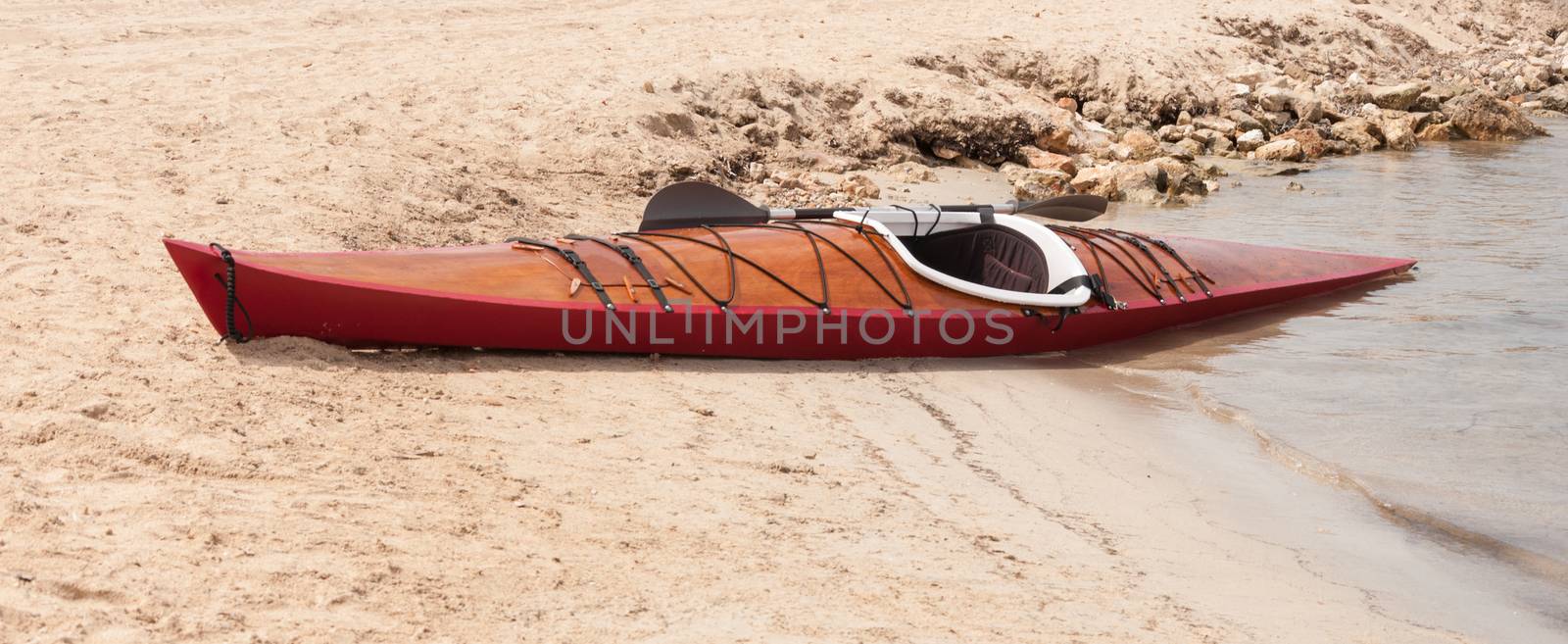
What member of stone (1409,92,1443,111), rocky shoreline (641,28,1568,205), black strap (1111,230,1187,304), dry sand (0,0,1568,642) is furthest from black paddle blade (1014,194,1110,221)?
stone (1409,92,1443,111)

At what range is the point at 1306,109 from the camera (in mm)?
14086

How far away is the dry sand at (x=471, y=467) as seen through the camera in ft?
9.86

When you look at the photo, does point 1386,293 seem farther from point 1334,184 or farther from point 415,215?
point 415,215

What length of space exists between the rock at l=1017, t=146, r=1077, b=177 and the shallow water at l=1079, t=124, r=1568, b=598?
78 centimetres

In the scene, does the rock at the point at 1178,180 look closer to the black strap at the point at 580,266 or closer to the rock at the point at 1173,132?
the rock at the point at 1173,132

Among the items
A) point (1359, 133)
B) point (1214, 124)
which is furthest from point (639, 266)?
point (1359, 133)

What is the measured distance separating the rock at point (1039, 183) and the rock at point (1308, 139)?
3.95 meters

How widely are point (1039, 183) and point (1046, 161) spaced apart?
0.71 m

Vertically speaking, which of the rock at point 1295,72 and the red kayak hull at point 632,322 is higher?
the rock at point 1295,72

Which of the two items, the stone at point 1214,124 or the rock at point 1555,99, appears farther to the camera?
the rock at point 1555,99

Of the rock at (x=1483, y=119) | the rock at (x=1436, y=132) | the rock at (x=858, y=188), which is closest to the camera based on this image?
the rock at (x=858, y=188)

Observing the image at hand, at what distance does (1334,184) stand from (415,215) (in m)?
8.92

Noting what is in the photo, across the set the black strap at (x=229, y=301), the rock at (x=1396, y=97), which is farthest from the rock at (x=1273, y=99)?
the black strap at (x=229, y=301)

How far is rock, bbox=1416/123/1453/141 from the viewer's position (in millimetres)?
14914
